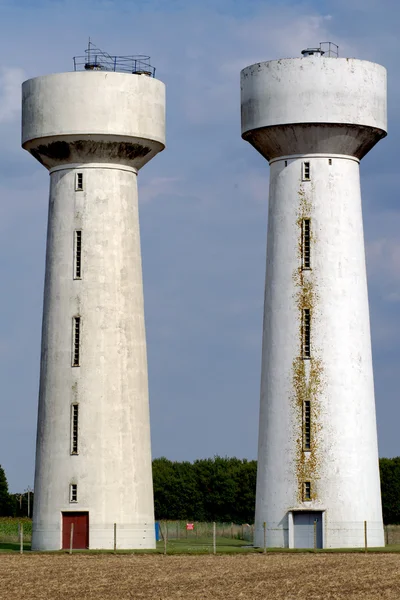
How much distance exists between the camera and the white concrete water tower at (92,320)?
83062 millimetres

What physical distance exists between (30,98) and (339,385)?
70.6 feet

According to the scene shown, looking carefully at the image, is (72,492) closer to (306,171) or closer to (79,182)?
(79,182)

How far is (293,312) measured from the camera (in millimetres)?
82312

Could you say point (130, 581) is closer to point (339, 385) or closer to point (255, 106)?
point (339, 385)

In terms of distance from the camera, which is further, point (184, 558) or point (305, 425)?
point (305, 425)

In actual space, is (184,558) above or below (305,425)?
below

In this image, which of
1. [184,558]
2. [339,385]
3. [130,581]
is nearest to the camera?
A: [130,581]

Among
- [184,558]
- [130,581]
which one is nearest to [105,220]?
[184,558]

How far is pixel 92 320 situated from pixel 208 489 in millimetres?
55291

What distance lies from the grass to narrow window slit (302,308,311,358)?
1024cm

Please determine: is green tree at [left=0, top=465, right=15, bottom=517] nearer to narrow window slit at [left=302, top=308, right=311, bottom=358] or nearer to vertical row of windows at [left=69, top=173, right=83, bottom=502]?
vertical row of windows at [left=69, top=173, right=83, bottom=502]

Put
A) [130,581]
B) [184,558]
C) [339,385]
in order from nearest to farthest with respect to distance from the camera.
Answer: [130,581] < [184,558] < [339,385]

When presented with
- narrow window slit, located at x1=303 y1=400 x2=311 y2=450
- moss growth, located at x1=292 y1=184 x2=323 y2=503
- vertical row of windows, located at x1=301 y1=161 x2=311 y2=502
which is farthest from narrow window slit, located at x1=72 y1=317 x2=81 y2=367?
narrow window slit, located at x1=303 y1=400 x2=311 y2=450

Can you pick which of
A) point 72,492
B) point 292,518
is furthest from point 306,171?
point 72,492
